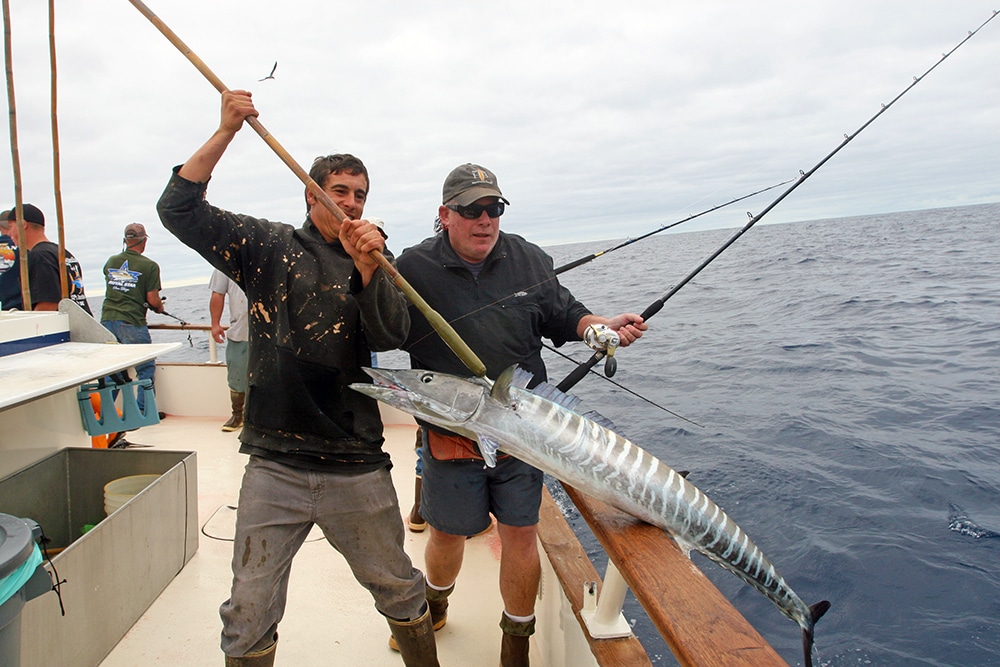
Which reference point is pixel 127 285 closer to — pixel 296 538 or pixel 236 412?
pixel 236 412

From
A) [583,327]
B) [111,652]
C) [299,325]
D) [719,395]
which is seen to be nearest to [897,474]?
[719,395]

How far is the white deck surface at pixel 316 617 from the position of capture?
2666 millimetres

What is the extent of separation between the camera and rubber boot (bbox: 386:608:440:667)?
2.16 m

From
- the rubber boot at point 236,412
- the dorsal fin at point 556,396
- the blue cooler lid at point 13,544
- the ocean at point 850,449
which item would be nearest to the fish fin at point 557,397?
the dorsal fin at point 556,396

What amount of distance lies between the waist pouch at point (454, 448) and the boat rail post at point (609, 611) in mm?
658

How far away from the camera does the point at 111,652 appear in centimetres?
260

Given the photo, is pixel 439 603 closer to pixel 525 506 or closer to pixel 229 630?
pixel 525 506

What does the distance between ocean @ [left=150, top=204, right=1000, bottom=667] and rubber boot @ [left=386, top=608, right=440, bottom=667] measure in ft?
5.99

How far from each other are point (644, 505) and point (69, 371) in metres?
2.28

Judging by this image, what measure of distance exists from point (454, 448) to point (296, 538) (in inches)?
26.5

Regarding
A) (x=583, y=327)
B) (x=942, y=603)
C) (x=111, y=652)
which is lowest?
(x=942, y=603)

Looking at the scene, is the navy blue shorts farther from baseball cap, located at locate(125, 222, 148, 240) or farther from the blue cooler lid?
baseball cap, located at locate(125, 222, 148, 240)

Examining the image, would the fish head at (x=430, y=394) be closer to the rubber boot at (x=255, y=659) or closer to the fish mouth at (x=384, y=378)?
the fish mouth at (x=384, y=378)

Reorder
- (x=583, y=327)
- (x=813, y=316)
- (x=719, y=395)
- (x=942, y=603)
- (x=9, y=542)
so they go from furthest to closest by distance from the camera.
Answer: (x=813, y=316) < (x=719, y=395) < (x=942, y=603) < (x=583, y=327) < (x=9, y=542)
